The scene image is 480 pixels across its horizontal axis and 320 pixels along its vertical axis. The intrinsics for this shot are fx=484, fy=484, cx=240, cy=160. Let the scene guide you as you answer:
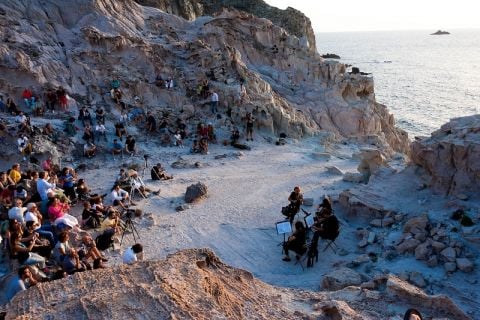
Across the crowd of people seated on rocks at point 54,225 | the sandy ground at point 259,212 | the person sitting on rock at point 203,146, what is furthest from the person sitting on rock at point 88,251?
the person sitting on rock at point 203,146

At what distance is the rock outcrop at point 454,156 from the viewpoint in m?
14.0

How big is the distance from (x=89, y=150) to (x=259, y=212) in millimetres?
9358

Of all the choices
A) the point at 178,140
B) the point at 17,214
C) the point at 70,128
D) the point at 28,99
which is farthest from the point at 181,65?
the point at 17,214

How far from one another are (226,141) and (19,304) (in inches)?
739

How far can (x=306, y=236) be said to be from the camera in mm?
14055

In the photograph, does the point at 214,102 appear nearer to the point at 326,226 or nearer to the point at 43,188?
the point at 43,188

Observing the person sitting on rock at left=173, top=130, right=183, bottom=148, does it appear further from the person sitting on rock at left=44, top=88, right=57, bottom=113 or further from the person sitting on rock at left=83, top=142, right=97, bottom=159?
the person sitting on rock at left=44, top=88, right=57, bottom=113

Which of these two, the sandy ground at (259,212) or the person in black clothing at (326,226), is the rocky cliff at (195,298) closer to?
the sandy ground at (259,212)

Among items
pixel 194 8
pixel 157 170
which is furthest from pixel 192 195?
pixel 194 8

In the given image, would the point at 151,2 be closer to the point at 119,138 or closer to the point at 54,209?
the point at 119,138

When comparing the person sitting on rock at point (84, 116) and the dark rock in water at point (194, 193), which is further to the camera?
the person sitting on rock at point (84, 116)

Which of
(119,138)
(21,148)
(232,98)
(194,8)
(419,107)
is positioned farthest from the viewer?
(419,107)

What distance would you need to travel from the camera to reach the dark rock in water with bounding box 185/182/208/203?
58.2 feet

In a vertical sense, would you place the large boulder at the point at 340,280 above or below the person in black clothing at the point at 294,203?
below
